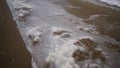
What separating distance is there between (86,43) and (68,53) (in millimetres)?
563

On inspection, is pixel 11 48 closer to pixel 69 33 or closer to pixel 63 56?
pixel 63 56

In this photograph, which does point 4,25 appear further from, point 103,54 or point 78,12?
point 103,54

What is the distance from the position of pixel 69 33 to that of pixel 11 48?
1.50 m

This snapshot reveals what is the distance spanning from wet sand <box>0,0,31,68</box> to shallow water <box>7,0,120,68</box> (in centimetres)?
14

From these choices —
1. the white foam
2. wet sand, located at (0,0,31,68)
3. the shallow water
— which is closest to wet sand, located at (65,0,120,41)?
the shallow water

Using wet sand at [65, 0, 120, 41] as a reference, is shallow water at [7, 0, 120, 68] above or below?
below

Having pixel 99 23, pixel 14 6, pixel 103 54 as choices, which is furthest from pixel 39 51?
pixel 14 6

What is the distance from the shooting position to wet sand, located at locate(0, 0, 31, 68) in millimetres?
3649

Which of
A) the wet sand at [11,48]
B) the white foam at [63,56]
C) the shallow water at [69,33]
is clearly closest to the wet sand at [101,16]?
the shallow water at [69,33]

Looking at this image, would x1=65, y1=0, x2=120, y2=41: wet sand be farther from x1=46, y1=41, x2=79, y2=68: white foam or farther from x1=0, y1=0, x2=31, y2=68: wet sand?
x1=0, y1=0, x2=31, y2=68: wet sand

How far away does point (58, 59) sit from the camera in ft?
12.3

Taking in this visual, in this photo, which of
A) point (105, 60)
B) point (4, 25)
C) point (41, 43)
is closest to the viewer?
point (105, 60)

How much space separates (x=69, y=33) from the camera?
15.3 feet

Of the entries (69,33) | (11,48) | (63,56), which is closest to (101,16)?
(69,33)
